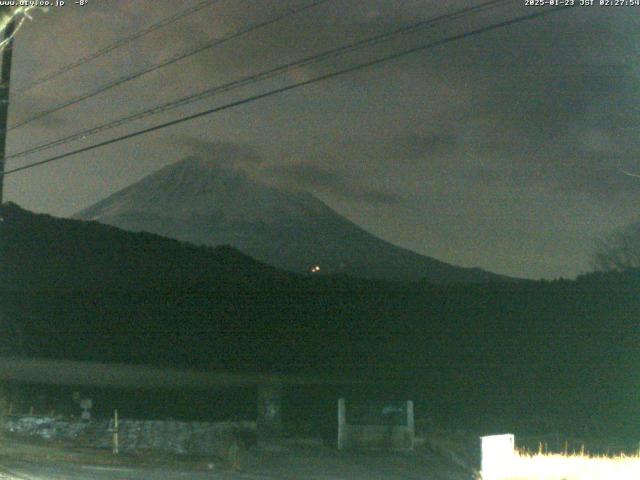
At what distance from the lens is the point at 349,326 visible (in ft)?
209

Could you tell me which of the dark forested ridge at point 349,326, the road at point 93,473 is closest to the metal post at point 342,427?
the road at point 93,473

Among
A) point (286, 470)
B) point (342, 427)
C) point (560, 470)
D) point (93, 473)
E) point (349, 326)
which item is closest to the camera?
point (560, 470)

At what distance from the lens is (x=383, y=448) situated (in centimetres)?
2111

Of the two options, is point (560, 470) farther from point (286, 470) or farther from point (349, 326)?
point (349, 326)

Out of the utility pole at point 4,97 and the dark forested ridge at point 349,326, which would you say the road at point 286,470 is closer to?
the utility pole at point 4,97

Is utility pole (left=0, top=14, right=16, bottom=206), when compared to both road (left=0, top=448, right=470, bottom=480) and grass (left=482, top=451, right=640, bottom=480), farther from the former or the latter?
grass (left=482, top=451, right=640, bottom=480)

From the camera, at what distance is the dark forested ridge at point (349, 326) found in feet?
152

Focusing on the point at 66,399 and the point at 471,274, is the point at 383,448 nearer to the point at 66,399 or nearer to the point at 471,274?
the point at 66,399

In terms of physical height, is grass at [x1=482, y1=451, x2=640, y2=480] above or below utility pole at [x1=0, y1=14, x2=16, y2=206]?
below

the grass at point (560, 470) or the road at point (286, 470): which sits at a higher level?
the grass at point (560, 470)

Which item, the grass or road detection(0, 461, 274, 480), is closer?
the grass

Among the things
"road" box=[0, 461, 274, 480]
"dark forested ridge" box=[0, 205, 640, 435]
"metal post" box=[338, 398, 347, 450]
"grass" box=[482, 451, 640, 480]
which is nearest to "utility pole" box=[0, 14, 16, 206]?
"road" box=[0, 461, 274, 480]

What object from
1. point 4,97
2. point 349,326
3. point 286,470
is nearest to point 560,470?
point 286,470

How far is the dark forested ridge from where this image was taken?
152 ft
